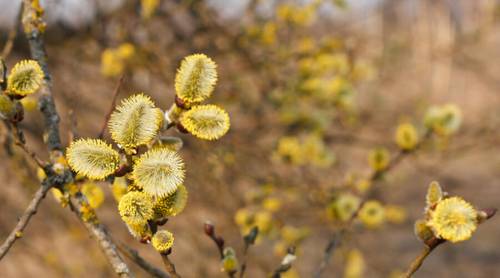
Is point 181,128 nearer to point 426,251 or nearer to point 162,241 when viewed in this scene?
point 162,241

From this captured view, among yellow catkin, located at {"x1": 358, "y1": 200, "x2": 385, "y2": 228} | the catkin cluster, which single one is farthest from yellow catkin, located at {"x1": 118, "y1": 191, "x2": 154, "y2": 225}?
yellow catkin, located at {"x1": 358, "y1": 200, "x2": 385, "y2": 228}

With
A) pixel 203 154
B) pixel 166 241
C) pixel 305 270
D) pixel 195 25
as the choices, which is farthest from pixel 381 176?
pixel 305 270

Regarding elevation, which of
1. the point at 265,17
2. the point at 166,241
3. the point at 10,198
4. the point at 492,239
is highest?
the point at 492,239

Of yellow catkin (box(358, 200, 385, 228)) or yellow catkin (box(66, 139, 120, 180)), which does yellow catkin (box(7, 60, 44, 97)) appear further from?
yellow catkin (box(358, 200, 385, 228))

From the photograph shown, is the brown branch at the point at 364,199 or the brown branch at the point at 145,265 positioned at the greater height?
the brown branch at the point at 364,199

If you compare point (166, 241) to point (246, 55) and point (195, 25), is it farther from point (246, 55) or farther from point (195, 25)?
point (195, 25)

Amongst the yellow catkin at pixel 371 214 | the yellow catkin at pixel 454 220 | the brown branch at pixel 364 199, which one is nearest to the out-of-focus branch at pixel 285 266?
the brown branch at pixel 364 199

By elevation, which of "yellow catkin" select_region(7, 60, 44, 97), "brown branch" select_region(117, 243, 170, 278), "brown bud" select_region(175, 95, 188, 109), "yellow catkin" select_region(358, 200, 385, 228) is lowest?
"brown branch" select_region(117, 243, 170, 278)

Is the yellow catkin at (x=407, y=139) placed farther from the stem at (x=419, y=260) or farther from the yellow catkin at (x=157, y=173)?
the yellow catkin at (x=157, y=173)

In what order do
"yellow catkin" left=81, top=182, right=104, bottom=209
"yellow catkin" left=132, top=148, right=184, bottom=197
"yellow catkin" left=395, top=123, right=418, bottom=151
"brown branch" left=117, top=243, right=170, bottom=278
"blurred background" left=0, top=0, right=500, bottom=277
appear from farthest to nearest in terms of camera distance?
"blurred background" left=0, top=0, right=500, bottom=277
"yellow catkin" left=395, top=123, right=418, bottom=151
"yellow catkin" left=81, top=182, right=104, bottom=209
"brown branch" left=117, top=243, right=170, bottom=278
"yellow catkin" left=132, top=148, right=184, bottom=197

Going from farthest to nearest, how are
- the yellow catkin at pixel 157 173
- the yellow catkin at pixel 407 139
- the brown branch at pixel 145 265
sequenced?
the yellow catkin at pixel 407 139, the brown branch at pixel 145 265, the yellow catkin at pixel 157 173

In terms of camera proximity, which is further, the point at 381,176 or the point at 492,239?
the point at 492,239
